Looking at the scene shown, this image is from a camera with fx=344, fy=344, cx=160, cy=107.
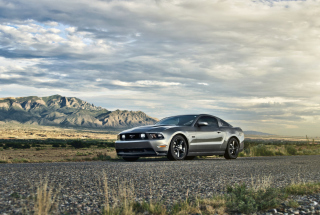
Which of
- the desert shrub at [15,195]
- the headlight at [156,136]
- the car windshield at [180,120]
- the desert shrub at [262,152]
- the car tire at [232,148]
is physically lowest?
the desert shrub at [262,152]

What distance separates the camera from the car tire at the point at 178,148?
37.5 ft

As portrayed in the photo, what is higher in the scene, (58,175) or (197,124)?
(197,124)

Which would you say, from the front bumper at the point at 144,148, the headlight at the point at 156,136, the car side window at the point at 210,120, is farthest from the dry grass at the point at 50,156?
the car side window at the point at 210,120

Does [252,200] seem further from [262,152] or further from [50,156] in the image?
[50,156]

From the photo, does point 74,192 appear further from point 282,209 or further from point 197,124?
point 197,124

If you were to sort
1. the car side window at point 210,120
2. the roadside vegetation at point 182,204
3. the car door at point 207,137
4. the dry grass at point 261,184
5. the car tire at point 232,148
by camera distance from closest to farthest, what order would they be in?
the roadside vegetation at point 182,204 → the dry grass at point 261,184 → the car door at point 207,137 → the car side window at point 210,120 → the car tire at point 232,148

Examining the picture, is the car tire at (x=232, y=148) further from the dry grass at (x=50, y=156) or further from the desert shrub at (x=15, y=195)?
the desert shrub at (x=15, y=195)

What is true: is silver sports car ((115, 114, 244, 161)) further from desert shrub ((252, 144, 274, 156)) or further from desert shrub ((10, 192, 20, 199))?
desert shrub ((10, 192, 20, 199))

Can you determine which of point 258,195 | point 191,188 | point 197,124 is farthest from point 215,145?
point 258,195

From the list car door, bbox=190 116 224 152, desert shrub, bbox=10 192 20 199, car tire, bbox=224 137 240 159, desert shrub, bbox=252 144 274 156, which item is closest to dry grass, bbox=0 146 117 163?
car door, bbox=190 116 224 152

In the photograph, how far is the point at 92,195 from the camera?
5188mm

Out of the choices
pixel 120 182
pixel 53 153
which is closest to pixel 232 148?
pixel 120 182

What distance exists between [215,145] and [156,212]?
28.8ft

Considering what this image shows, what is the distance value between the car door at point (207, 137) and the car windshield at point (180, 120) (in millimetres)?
282
